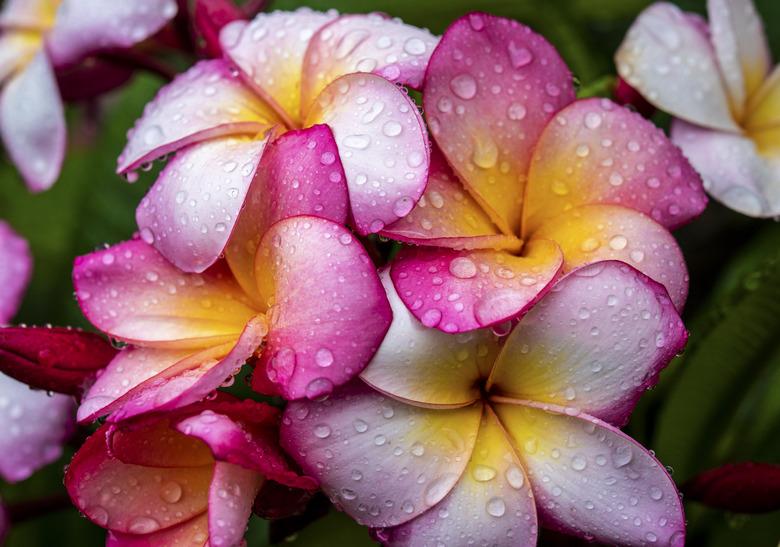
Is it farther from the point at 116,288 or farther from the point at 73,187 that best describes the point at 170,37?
the point at 73,187

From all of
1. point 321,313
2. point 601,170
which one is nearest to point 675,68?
point 601,170

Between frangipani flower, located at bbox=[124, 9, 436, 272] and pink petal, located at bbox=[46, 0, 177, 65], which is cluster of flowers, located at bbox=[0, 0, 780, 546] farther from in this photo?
pink petal, located at bbox=[46, 0, 177, 65]

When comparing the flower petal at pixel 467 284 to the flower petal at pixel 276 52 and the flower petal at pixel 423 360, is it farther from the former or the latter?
the flower petal at pixel 276 52

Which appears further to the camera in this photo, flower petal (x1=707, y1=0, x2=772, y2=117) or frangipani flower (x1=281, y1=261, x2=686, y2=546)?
flower petal (x1=707, y1=0, x2=772, y2=117)

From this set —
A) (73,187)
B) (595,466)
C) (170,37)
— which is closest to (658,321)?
(595,466)

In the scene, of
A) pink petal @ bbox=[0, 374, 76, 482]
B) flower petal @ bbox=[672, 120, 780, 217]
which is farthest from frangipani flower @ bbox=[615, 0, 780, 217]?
pink petal @ bbox=[0, 374, 76, 482]

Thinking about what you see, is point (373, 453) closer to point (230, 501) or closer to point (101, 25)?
point (230, 501)
